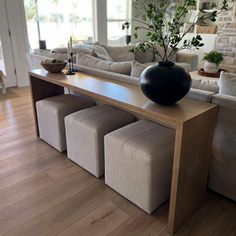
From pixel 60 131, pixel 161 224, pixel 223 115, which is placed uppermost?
pixel 223 115

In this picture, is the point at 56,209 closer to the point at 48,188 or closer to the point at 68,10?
the point at 48,188

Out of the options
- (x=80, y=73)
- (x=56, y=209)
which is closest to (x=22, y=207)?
(x=56, y=209)

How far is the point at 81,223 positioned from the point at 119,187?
1.25ft

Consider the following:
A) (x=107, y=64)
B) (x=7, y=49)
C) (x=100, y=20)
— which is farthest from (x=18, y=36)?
(x=107, y=64)

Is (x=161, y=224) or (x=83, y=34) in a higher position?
(x=83, y=34)

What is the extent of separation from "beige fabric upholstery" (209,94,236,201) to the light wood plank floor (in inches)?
5.3

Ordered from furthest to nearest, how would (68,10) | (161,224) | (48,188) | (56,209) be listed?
(68,10) → (48,188) → (56,209) → (161,224)

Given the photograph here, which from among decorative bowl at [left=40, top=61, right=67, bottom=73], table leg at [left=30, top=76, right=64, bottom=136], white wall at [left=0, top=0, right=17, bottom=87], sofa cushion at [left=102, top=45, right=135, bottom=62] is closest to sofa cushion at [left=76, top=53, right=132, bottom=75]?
decorative bowl at [left=40, top=61, right=67, bottom=73]

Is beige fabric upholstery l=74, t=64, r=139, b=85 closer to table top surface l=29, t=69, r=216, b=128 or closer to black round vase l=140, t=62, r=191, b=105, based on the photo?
table top surface l=29, t=69, r=216, b=128

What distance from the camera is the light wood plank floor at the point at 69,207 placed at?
1.59 meters

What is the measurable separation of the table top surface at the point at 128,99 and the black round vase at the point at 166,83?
0.06 m

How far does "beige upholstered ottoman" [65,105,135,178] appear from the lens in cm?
197

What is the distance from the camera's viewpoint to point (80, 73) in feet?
8.20

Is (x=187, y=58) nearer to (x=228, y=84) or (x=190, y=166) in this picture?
(x=228, y=84)
